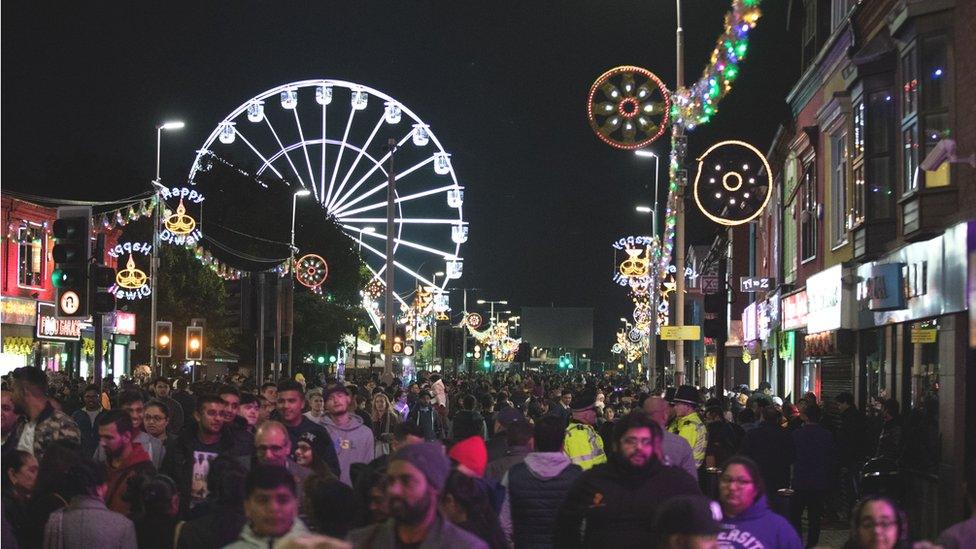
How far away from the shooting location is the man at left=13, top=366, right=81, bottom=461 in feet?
34.4

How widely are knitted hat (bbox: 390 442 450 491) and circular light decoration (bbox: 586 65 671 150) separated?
17.1 m

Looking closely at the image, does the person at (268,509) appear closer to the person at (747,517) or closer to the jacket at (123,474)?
the person at (747,517)

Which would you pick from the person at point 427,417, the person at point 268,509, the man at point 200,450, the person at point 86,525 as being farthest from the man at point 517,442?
the person at point 427,417

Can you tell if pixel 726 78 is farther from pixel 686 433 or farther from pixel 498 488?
pixel 498 488

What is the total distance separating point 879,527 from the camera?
20.9ft

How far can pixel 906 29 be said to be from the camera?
18609mm

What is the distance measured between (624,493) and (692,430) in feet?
21.9

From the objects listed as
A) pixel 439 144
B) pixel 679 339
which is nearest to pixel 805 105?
pixel 679 339

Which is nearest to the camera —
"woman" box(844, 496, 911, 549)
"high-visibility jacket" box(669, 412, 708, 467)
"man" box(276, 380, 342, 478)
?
"woman" box(844, 496, 911, 549)

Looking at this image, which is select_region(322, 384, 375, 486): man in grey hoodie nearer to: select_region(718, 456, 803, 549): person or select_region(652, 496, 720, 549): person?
select_region(718, 456, 803, 549): person

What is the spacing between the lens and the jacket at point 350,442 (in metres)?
11.9

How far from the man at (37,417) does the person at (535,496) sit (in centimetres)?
341

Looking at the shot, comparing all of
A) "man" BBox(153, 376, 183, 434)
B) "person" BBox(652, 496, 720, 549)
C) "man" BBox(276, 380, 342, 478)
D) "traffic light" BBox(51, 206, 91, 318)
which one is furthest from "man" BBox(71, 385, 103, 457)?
"person" BBox(652, 496, 720, 549)

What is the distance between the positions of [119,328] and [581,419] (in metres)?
41.6
